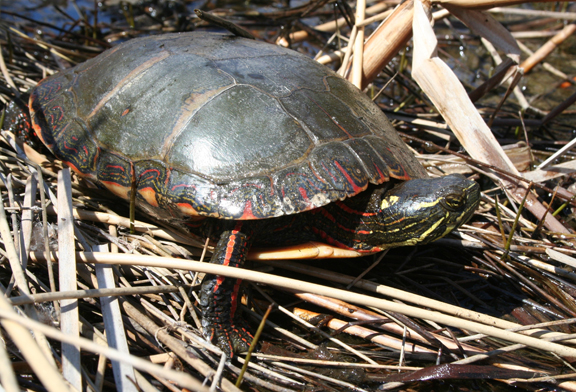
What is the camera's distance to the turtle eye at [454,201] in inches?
103

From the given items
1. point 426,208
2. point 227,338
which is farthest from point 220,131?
point 426,208

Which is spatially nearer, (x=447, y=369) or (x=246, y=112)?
(x=447, y=369)

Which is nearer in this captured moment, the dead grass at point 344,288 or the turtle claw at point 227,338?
the dead grass at point 344,288

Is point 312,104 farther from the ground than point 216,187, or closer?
farther from the ground

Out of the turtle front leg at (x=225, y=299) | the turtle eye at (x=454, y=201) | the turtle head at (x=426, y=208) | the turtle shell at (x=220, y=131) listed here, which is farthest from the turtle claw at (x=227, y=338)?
the turtle eye at (x=454, y=201)

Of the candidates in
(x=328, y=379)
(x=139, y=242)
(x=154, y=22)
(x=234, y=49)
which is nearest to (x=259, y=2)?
(x=154, y=22)

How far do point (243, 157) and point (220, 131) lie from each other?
9.7 inches

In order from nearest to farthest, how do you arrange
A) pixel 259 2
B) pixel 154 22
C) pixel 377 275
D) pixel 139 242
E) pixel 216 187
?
pixel 216 187
pixel 139 242
pixel 377 275
pixel 154 22
pixel 259 2

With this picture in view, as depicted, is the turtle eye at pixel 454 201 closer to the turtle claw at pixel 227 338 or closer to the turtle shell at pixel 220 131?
the turtle shell at pixel 220 131

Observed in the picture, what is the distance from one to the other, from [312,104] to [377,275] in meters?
1.32

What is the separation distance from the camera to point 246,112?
277 cm

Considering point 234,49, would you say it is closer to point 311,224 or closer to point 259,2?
point 311,224

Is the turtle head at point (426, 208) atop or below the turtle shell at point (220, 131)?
below

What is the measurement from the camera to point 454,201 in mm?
2617
